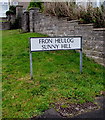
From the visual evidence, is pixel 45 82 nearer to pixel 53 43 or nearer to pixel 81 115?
pixel 53 43

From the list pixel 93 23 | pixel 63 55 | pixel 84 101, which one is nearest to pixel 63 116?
pixel 84 101

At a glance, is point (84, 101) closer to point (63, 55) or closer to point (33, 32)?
point (63, 55)

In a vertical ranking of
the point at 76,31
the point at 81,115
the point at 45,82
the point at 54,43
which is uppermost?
the point at 76,31

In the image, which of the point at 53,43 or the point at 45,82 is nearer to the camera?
the point at 45,82

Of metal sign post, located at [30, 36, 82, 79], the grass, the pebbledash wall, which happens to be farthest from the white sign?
the pebbledash wall

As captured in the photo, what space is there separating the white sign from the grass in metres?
0.75

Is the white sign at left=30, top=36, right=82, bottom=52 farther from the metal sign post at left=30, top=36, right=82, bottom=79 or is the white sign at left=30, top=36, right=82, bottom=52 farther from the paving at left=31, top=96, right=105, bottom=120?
the paving at left=31, top=96, right=105, bottom=120

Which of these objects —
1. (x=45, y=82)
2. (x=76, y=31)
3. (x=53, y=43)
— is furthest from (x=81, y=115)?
(x=76, y=31)

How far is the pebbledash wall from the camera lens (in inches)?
263

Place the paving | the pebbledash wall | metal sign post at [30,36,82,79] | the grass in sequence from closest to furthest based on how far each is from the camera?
the paving, the grass, metal sign post at [30,36,82,79], the pebbledash wall

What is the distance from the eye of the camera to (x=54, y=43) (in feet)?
17.5

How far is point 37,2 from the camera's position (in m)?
14.5

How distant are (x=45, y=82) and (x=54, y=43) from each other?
3.75 feet

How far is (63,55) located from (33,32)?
15.6 feet
